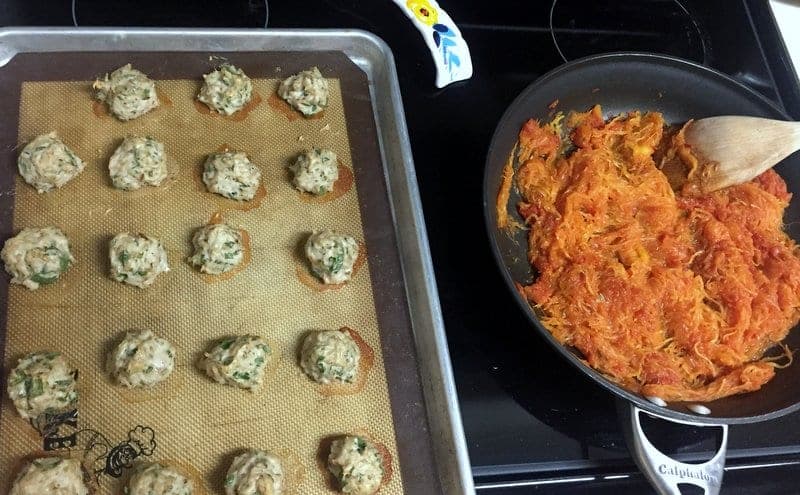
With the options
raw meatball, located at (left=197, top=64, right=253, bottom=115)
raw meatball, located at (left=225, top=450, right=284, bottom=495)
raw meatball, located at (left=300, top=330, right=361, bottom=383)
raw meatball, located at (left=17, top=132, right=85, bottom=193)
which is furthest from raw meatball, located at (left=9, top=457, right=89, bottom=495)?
raw meatball, located at (left=197, top=64, right=253, bottom=115)

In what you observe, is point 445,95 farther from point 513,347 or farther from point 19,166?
point 19,166

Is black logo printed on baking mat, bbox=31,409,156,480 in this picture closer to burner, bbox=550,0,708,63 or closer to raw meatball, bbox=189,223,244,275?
raw meatball, bbox=189,223,244,275

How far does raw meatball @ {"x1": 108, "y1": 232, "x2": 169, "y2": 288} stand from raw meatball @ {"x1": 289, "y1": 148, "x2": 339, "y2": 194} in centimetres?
38

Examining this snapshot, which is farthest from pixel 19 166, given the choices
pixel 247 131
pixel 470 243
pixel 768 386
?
pixel 768 386

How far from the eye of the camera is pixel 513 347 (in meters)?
1.49

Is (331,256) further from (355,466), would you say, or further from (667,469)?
(667,469)

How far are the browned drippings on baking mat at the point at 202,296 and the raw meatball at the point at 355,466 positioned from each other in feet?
0.17

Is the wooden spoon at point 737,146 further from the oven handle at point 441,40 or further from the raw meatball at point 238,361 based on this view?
the raw meatball at point 238,361

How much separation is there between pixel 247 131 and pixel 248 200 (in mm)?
205

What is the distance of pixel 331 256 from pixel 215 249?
0.27 meters

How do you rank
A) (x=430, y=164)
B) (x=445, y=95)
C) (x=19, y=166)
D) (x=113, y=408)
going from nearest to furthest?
1. (x=113, y=408)
2. (x=19, y=166)
3. (x=430, y=164)
4. (x=445, y=95)

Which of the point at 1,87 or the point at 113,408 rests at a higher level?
the point at 1,87

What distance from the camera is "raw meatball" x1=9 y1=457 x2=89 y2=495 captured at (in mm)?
1193

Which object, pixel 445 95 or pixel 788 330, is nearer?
pixel 788 330
